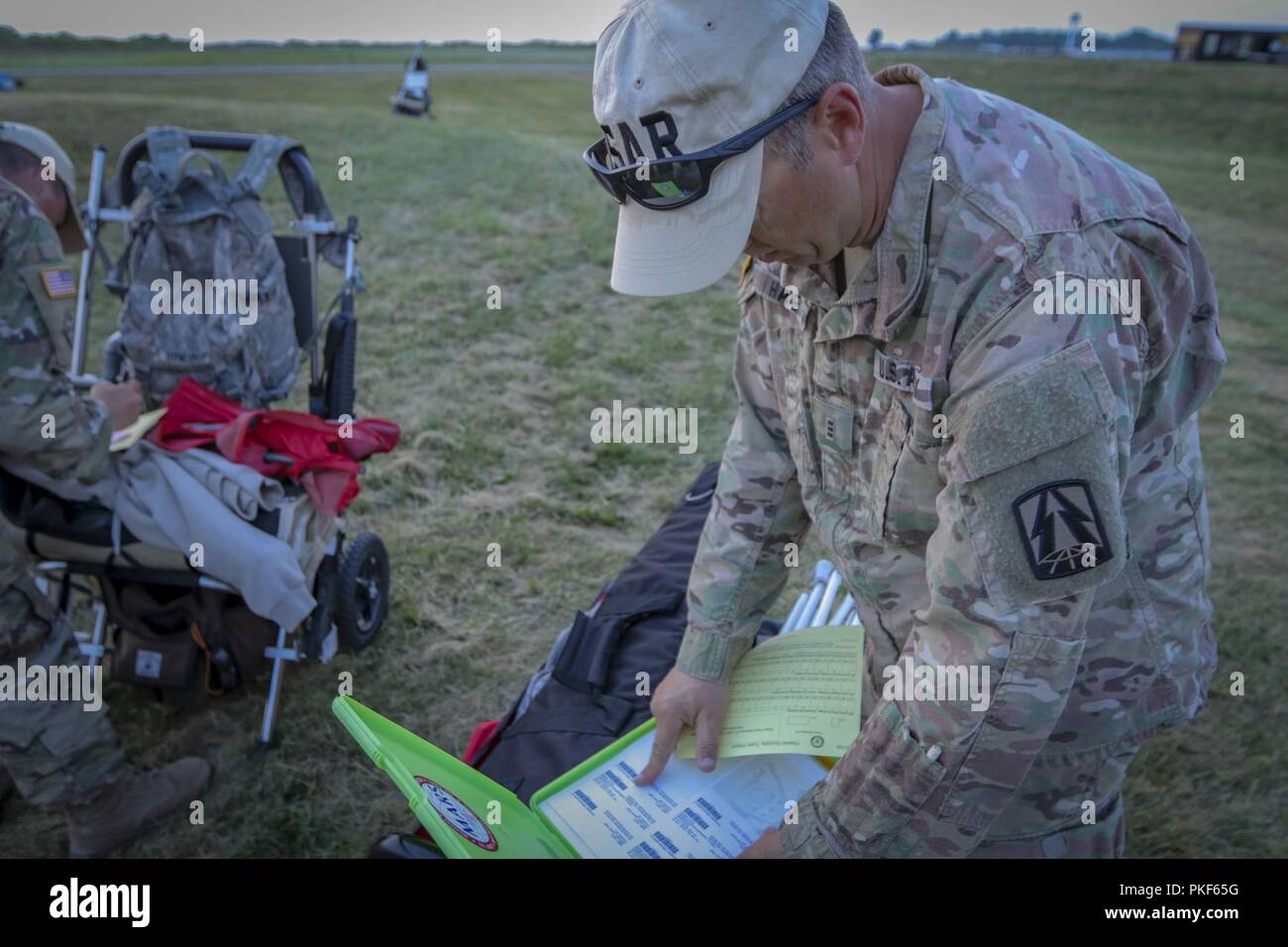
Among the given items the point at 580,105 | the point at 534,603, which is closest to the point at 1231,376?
the point at 534,603

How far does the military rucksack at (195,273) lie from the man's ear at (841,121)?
259cm

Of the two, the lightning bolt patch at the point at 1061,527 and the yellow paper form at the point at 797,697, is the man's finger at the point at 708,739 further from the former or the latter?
the lightning bolt patch at the point at 1061,527

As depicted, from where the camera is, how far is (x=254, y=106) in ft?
51.4

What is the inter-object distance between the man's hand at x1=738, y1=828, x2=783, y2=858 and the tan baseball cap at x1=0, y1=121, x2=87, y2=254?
8.94ft

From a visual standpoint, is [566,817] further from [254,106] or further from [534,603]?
[254,106]

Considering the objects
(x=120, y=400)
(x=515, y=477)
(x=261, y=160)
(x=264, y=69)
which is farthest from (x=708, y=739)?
(x=264, y=69)

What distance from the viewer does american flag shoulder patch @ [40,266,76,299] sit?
8.47ft

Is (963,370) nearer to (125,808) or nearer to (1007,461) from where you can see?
(1007,461)

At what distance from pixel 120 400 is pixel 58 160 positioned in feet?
2.52

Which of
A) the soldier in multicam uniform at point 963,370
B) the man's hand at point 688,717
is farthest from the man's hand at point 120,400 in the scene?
the soldier in multicam uniform at point 963,370

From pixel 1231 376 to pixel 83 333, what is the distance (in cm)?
679

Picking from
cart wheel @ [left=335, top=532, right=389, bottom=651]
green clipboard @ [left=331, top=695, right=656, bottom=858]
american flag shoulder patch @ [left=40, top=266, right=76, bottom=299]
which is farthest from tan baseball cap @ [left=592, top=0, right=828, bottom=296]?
cart wheel @ [left=335, top=532, right=389, bottom=651]

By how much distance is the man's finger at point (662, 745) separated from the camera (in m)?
1.79
